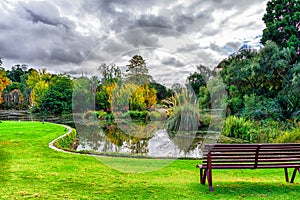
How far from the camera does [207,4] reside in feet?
27.3

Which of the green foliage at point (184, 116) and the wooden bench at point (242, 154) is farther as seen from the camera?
the green foliage at point (184, 116)

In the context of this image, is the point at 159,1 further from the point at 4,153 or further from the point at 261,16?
the point at 261,16

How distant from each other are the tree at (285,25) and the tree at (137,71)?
11.5 meters

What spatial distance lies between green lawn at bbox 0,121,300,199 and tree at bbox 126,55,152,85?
192 cm

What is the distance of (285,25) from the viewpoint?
48.4ft

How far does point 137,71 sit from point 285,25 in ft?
42.0

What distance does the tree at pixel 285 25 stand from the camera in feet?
46.6

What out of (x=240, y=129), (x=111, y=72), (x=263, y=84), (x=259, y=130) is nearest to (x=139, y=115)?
(x=111, y=72)

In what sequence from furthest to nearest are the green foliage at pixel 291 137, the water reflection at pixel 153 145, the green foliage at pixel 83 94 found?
the green foliage at pixel 291 137, the water reflection at pixel 153 145, the green foliage at pixel 83 94

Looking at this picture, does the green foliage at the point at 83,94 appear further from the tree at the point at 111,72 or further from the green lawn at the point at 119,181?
the green lawn at the point at 119,181

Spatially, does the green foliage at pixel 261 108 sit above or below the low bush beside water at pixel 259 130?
above

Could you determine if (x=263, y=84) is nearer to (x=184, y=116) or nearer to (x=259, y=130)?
(x=259, y=130)

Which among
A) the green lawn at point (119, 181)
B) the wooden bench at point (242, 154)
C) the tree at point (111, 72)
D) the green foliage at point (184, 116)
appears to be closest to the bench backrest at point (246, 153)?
the wooden bench at point (242, 154)

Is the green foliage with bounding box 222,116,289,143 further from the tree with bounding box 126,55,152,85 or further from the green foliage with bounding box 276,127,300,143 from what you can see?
the tree with bounding box 126,55,152,85
